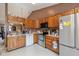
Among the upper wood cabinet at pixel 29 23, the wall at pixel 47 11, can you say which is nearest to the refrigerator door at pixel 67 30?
the wall at pixel 47 11

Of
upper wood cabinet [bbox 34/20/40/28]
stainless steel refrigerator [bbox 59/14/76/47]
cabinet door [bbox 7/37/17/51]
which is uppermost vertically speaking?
upper wood cabinet [bbox 34/20/40/28]

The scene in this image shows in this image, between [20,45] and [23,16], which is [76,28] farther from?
[23,16]

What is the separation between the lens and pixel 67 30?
270 centimetres

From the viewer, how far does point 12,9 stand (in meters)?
5.06

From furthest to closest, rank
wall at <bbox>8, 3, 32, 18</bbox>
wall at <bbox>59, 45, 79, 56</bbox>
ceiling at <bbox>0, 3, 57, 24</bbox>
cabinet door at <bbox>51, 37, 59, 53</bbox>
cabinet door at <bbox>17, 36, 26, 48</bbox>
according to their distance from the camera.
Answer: cabinet door at <bbox>17, 36, 26, 48</bbox> < wall at <bbox>8, 3, 32, 18</bbox> < ceiling at <bbox>0, 3, 57, 24</bbox> < cabinet door at <bbox>51, 37, 59, 53</bbox> < wall at <bbox>59, 45, 79, 56</bbox>

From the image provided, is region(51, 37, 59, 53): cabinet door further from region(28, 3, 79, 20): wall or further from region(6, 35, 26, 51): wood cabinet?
region(6, 35, 26, 51): wood cabinet

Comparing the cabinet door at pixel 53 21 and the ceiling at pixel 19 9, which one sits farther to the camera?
the ceiling at pixel 19 9

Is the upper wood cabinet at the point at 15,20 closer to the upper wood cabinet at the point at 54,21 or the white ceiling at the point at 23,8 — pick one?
the white ceiling at the point at 23,8

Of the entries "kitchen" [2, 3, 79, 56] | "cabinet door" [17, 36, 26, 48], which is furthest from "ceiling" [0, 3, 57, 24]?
"cabinet door" [17, 36, 26, 48]

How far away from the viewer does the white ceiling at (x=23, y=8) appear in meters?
4.92

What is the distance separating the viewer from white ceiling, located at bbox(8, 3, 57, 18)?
16.1 ft

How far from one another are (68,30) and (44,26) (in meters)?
3.28

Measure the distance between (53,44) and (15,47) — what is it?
1775 mm

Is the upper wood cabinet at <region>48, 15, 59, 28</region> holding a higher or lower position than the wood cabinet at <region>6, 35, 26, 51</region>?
higher
